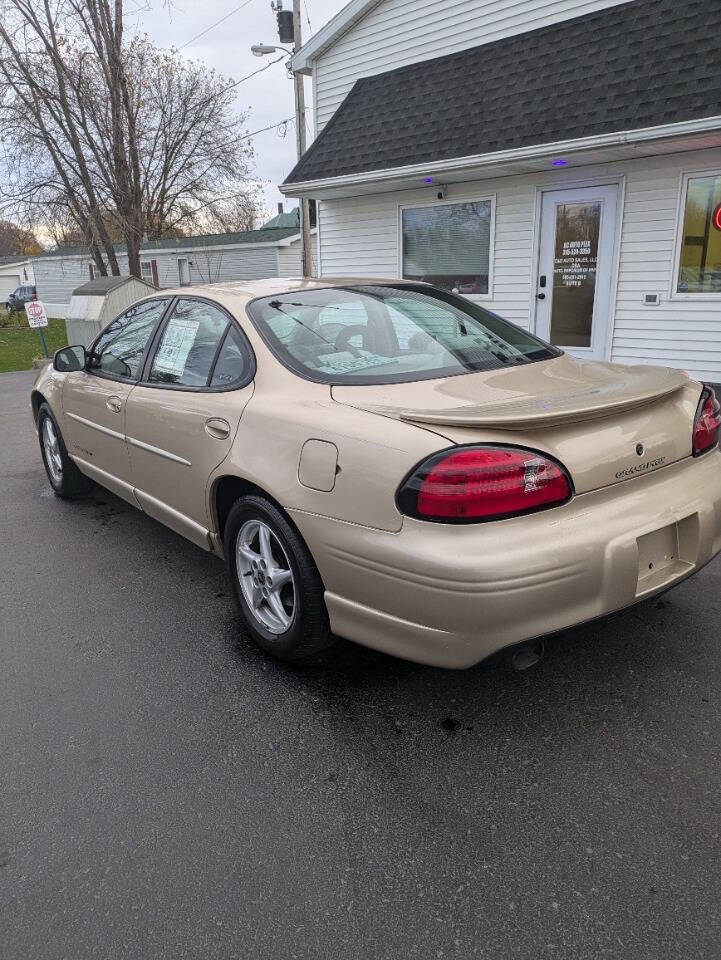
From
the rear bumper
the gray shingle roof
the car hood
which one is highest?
the gray shingle roof

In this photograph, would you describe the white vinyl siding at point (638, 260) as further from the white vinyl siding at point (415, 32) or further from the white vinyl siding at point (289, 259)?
the white vinyl siding at point (289, 259)

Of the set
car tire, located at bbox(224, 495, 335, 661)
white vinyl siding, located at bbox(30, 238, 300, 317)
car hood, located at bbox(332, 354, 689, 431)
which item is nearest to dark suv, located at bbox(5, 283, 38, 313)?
white vinyl siding, located at bbox(30, 238, 300, 317)

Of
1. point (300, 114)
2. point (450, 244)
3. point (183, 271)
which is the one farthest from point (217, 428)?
point (183, 271)

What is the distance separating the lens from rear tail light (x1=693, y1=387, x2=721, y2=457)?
2.77 meters

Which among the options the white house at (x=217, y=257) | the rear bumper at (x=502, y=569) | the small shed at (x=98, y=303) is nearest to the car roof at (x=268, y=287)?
the rear bumper at (x=502, y=569)

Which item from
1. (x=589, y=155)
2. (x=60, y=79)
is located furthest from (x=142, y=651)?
(x=60, y=79)

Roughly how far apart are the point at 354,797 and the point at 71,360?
3520 mm

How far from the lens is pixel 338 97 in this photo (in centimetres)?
1111

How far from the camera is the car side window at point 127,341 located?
394 cm

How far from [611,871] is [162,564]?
2912 mm

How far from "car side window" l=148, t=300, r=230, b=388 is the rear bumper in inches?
46.7

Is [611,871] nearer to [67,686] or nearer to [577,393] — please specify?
[577,393]

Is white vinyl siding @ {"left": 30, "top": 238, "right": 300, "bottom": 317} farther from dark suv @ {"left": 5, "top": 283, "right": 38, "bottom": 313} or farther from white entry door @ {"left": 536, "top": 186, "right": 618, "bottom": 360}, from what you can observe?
white entry door @ {"left": 536, "top": 186, "right": 618, "bottom": 360}

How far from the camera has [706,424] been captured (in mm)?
2840
